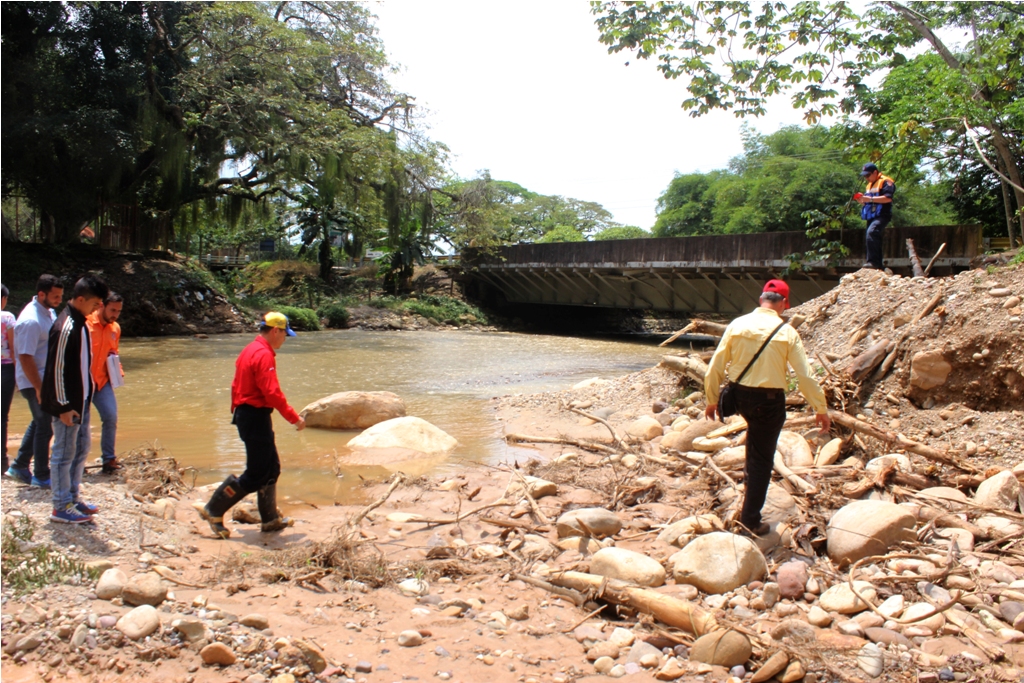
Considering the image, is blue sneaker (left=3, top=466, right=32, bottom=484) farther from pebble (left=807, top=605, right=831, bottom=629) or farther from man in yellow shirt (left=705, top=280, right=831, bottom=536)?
pebble (left=807, top=605, right=831, bottom=629)

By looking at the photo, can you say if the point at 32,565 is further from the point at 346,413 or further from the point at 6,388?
the point at 346,413

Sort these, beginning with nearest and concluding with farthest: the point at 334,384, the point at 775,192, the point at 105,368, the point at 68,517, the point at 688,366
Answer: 1. the point at 68,517
2. the point at 105,368
3. the point at 688,366
4. the point at 334,384
5. the point at 775,192

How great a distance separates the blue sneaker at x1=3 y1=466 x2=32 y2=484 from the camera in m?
5.63

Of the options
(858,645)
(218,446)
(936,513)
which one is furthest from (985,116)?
(218,446)

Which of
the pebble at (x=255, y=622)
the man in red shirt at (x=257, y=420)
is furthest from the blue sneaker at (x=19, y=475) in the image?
the pebble at (x=255, y=622)

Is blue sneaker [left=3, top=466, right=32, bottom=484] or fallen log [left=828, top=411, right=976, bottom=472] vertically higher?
fallen log [left=828, top=411, right=976, bottom=472]

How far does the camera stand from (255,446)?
17.3 feet

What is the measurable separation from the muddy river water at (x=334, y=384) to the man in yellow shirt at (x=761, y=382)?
3.55 meters

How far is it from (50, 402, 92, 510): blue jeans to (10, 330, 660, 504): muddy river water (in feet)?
7.21

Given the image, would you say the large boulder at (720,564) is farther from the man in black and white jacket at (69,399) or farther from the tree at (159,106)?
the tree at (159,106)

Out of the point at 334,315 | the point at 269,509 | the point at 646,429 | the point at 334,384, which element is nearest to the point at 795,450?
the point at 646,429

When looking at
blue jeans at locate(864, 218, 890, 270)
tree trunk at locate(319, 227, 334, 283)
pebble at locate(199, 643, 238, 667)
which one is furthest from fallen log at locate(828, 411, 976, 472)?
tree trunk at locate(319, 227, 334, 283)

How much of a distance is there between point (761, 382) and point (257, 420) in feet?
11.5

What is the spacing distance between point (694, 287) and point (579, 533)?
2176 cm
